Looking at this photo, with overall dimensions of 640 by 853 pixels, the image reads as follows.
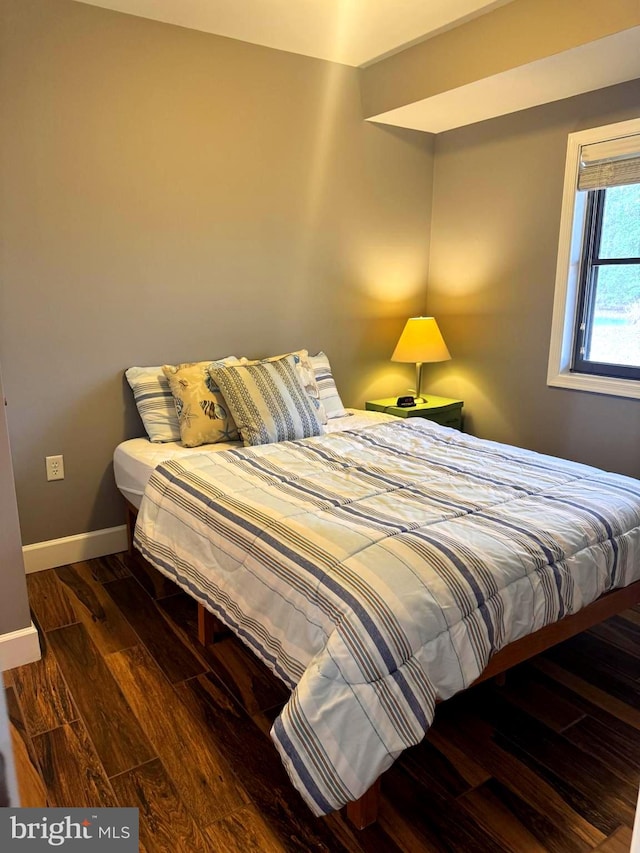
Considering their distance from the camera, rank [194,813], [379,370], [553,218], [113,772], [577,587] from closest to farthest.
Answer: [194,813]
[113,772]
[577,587]
[553,218]
[379,370]

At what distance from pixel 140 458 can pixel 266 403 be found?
612 mm

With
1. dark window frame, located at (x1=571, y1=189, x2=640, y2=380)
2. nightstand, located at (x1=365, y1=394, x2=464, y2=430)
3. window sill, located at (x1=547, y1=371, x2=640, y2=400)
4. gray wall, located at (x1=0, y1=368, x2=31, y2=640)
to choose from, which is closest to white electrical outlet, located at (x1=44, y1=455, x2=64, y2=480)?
gray wall, located at (x1=0, y1=368, x2=31, y2=640)

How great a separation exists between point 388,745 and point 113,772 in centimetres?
81

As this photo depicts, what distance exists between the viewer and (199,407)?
2.83 m

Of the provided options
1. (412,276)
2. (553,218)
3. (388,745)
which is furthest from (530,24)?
(388,745)

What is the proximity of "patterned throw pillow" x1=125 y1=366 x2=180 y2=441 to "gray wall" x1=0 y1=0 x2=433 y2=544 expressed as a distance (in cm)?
10

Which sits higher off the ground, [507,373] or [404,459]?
[507,373]

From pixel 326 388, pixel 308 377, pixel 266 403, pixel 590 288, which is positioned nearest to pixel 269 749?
pixel 266 403

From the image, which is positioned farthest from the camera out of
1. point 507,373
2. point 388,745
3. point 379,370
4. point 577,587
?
point 379,370

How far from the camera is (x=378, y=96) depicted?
11.0 feet

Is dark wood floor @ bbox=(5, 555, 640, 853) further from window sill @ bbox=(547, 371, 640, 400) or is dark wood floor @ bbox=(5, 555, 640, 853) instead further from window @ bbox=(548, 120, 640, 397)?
window @ bbox=(548, 120, 640, 397)

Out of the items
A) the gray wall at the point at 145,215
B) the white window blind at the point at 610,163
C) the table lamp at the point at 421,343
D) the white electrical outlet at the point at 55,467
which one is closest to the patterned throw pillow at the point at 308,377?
the gray wall at the point at 145,215

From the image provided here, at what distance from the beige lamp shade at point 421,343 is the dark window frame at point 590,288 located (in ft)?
2.48

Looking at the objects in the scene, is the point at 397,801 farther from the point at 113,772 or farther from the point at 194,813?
the point at 113,772
